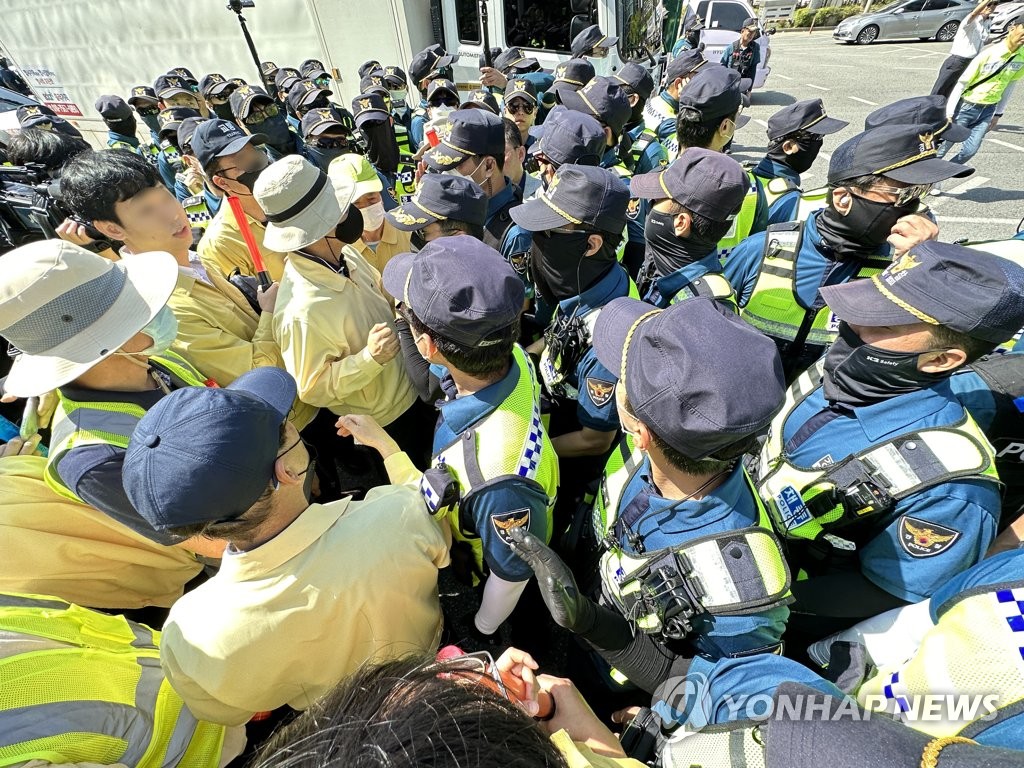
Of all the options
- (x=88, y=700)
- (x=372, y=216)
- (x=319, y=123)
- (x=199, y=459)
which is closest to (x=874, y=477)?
(x=199, y=459)

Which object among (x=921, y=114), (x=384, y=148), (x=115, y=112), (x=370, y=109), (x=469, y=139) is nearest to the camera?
(x=921, y=114)

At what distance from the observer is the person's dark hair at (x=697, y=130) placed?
3.98m

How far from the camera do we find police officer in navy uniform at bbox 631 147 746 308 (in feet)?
8.06

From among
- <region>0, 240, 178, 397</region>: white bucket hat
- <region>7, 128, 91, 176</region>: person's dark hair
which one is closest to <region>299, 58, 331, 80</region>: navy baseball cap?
<region>7, 128, 91, 176</region>: person's dark hair

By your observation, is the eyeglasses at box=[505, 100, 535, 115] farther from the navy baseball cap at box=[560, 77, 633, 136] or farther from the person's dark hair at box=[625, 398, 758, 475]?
the person's dark hair at box=[625, 398, 758, 475]

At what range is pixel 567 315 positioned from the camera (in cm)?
254

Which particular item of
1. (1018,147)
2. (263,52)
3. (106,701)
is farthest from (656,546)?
(263,52)

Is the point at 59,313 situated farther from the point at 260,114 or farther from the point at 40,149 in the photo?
the point at 260,114

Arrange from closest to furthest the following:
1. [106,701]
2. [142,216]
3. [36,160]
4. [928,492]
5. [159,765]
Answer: [106,701] → [159,765] → [928,492] → [142,216] → [36,160]

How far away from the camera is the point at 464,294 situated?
166 centimetres

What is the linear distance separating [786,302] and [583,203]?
1.41 m

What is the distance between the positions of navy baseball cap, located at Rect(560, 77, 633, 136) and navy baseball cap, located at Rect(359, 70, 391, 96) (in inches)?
129

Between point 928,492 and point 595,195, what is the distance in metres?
1.82

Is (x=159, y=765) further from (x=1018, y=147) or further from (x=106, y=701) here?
(x=1018, y=147)
